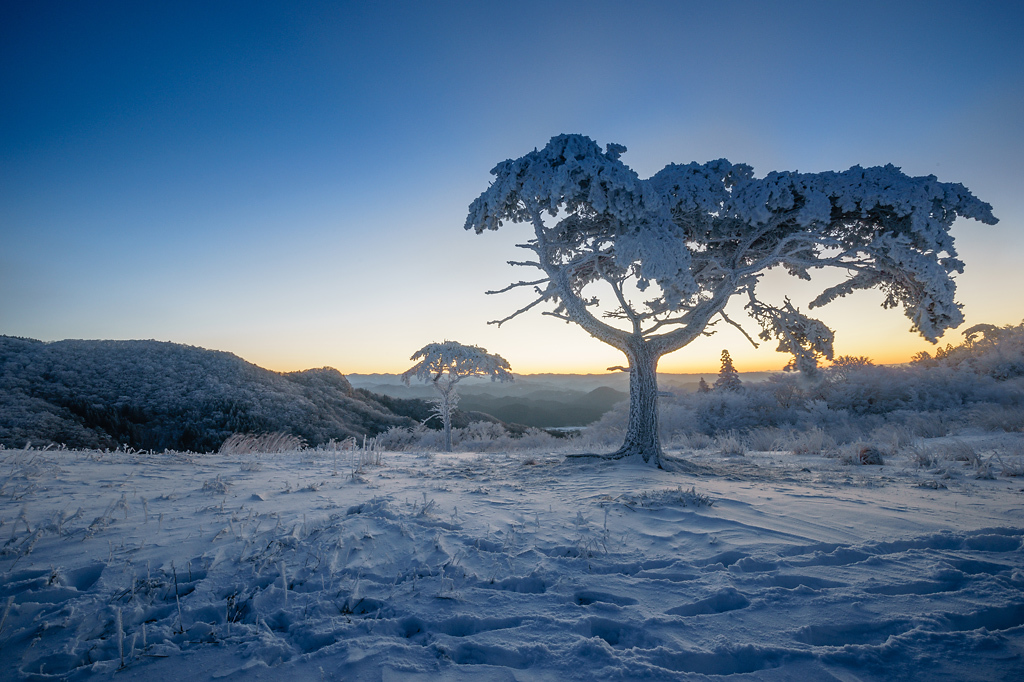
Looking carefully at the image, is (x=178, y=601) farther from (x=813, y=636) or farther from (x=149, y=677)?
(x=813, y=636)

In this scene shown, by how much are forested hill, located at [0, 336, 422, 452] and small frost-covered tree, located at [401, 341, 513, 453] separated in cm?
1065

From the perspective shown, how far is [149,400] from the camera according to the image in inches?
995

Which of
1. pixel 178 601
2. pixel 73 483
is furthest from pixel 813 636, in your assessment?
pixel 73 483

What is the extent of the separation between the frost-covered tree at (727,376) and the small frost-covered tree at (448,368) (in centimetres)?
1385

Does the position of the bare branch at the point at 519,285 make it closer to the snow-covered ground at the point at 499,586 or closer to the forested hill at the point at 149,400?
the snow-covered ground at the point at 499,586

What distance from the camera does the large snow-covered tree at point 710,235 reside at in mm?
6738

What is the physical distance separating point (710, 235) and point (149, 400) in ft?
107

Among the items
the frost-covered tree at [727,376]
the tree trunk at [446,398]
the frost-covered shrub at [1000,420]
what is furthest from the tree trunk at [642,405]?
the frost-covered tree at [727,376]

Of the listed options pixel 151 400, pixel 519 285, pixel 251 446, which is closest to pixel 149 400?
pixel 151 400

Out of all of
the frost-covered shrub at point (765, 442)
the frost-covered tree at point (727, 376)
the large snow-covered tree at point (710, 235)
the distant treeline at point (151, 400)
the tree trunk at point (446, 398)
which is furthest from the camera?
the frost-covered tree at point (727, 376)

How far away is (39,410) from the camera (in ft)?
69.2

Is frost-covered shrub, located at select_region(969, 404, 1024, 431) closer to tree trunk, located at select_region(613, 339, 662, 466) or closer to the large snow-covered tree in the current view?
the large snow-covered tree

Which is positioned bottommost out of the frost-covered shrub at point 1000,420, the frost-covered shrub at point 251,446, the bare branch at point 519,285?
the frost-covered shrub at point 251,446

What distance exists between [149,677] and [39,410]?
101 ft
